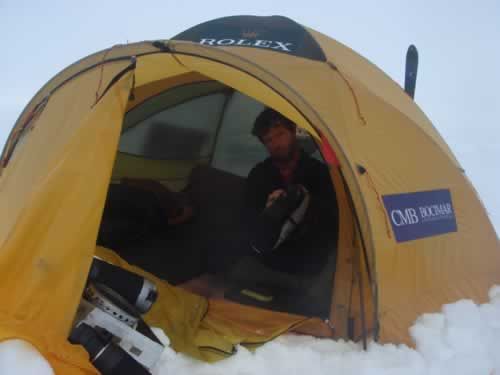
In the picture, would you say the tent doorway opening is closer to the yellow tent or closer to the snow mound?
the yellow tent

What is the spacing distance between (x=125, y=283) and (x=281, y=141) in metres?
1.00

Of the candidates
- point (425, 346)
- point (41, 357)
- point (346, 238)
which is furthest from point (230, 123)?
point (41, 357)

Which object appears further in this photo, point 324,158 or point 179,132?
point 179,132

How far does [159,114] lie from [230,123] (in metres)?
0.48

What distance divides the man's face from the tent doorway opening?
13.3 inches

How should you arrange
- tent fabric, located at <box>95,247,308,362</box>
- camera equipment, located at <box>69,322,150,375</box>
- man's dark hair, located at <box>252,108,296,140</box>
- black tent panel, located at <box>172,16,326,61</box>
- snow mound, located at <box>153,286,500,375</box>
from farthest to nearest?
1. man's dark hair, located at <box>252,108,296,140</box>
2. black tent panel, located at <box>172,16,326,61</box>
3. tent fabric, located at <box>95,247,308,362</box>
4. snow mound, located at <box>153,286,500,375</box>
5. camera equipment, located at <box>69,322,150,375</box>

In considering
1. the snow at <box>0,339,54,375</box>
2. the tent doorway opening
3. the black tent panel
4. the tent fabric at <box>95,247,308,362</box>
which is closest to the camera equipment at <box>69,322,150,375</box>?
the snow at <box>0,339,54,375</box>

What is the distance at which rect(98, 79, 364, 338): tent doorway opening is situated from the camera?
2.14 m

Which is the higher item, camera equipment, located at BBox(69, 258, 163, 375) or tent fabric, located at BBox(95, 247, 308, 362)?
camera equipment, located at BBox(69, 258, 163, 375)

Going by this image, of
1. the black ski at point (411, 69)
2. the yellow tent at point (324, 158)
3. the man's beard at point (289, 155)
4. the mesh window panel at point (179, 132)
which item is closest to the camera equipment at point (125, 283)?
the yellow tent at point (324, 158)

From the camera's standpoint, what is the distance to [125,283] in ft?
5.24

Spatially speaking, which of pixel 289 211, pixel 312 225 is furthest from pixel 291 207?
pixel 312 225

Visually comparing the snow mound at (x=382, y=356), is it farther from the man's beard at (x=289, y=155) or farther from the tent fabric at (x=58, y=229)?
the man's beard at (x=289, y=155)

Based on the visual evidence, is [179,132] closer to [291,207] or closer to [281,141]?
[281,141]
